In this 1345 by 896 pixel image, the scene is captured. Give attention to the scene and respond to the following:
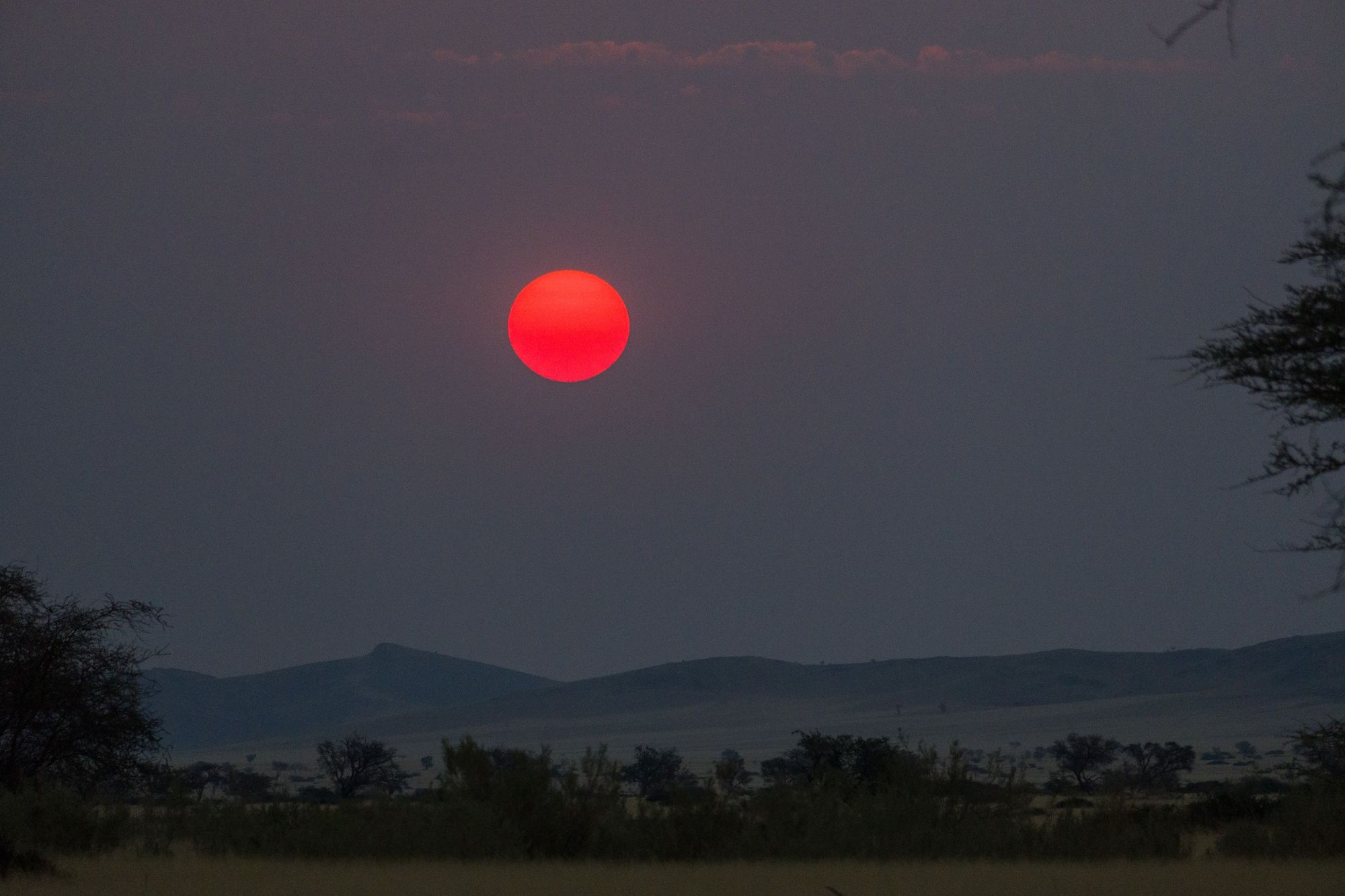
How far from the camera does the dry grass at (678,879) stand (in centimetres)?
1414

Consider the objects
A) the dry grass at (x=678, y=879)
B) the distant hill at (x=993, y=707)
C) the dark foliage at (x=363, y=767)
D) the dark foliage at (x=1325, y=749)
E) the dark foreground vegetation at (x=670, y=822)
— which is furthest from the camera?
the distant hill at (x=993, y=707)

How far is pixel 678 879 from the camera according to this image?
50.0 ft

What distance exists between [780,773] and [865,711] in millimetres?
159802

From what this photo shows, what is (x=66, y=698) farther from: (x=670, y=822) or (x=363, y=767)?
(x=363, y=767)

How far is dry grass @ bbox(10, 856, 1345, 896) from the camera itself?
1414 cm

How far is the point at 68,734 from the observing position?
85.0 ft

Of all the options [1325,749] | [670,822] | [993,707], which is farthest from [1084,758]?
[993,707]

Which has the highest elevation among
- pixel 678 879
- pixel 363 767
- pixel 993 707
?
pixel 993 707

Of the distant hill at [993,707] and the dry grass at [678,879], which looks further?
the distant hill at [993,707]

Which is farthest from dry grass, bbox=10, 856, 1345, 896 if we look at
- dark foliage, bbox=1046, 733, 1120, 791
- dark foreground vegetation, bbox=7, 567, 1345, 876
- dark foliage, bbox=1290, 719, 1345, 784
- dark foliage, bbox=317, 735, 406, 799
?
dark foliage, bbox=1046, 733, 1120, 791

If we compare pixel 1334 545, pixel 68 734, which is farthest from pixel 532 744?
pixel 1334 545

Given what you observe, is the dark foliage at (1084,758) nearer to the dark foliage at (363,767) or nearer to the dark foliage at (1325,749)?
the dark foliage at (363,767)

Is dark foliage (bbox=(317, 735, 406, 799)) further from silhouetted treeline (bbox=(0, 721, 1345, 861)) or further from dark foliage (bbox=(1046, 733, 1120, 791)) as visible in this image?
silhouetted treeline (bbox=(0, 721, 1345, 861))

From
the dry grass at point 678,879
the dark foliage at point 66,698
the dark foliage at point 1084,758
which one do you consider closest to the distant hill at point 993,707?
the dark foliage at point 1084,758
